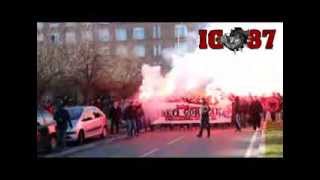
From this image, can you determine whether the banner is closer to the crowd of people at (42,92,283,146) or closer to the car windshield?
the crowd of people at (42,92,283,146)

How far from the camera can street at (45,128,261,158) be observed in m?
9.74

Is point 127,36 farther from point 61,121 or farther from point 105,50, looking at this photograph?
point 61,121

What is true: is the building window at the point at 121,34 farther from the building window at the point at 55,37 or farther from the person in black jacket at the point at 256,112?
the person in black jacket at the point at 256,112

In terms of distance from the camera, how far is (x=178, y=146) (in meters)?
9.76

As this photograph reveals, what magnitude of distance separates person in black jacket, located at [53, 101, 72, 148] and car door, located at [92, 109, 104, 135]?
11.6 inches

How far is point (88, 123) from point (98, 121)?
0.38ft

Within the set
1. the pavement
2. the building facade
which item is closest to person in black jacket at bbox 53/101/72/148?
the pavement

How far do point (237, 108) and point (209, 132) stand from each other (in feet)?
1.40

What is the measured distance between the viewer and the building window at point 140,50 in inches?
383

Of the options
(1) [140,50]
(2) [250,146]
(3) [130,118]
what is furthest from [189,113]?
(1) [140,50]

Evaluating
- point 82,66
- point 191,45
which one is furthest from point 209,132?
point 82,66

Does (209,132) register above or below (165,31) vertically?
below
